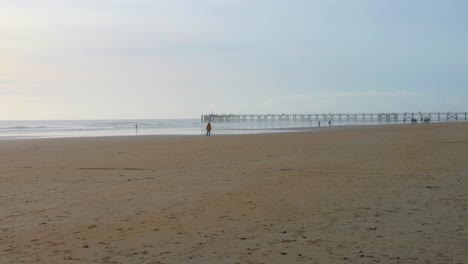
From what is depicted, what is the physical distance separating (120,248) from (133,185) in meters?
5.71

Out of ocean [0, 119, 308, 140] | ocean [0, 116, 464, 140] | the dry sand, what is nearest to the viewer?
the dry sand

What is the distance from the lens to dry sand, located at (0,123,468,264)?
609cm

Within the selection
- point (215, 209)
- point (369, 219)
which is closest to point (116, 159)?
point (215, 209)

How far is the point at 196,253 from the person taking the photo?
609cm

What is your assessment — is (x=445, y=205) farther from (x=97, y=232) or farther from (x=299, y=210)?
(x=97, y=232)

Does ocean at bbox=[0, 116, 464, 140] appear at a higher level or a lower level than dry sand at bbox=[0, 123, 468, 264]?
lower

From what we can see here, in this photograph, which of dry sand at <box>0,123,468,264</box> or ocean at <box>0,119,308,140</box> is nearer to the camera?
dry sand at <box>0,123,468,264</box>

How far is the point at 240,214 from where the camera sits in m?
8.34

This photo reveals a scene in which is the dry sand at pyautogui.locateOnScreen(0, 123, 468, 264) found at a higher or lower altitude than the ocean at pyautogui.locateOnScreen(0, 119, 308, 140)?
higher

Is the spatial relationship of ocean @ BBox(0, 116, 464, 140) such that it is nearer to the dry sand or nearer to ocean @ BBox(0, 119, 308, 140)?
ocean @ BBox(0, 119, 308, 140)

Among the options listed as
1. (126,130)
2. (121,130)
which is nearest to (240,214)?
(126,130)

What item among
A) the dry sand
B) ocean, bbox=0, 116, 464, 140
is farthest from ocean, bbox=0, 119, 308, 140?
the dry sand

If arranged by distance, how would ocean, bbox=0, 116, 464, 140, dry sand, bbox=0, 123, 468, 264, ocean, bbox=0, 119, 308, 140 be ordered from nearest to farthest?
1. dry sand, bbox=0, 123, 468, 264
2. ocean, bbox=0, 119, 308, 140
3. ocean, bbox=0, 116, 464, 140

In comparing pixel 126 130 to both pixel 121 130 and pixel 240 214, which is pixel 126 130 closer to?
pixel 121 130
